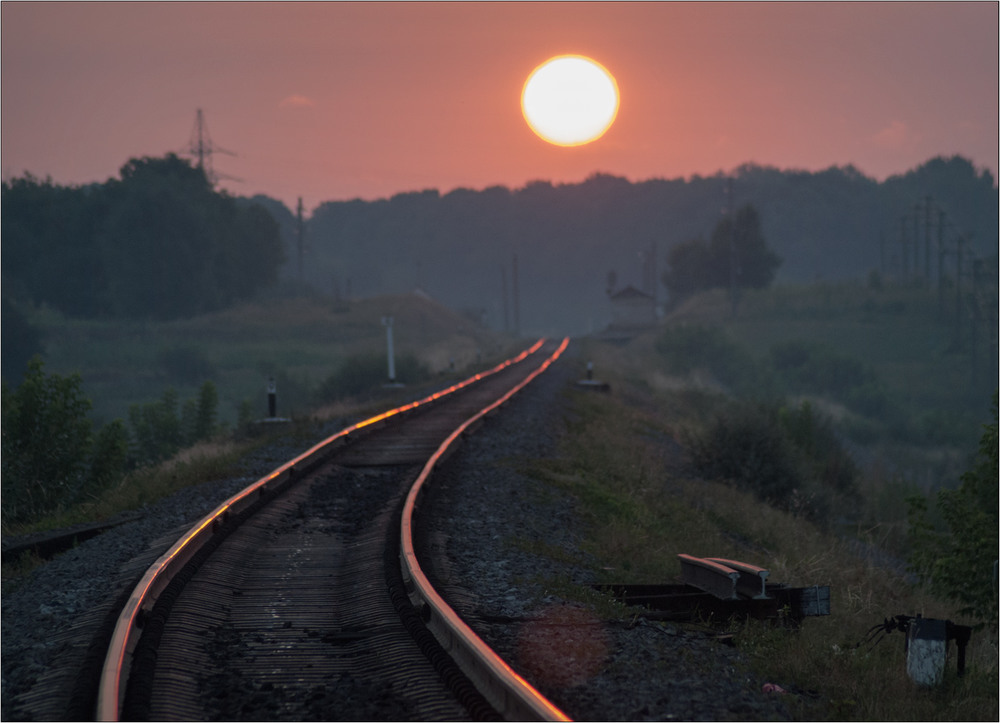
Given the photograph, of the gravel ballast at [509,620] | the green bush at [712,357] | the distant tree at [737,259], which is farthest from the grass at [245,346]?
the gravel ballast at [509,620]

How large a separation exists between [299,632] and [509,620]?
1.43 m

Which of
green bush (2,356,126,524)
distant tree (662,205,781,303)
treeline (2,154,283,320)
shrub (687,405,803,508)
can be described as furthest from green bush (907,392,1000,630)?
distant tree (662,205,781,303)

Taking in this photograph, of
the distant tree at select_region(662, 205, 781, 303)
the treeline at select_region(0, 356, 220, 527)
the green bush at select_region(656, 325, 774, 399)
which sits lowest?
the green bush at select_region(656, 325, 774, 399)

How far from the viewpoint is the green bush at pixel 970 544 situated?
439 inches

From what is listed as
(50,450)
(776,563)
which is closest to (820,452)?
(776,563)

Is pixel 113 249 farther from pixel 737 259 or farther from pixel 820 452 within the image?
pixel 820 452

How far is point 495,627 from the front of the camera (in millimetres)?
6426

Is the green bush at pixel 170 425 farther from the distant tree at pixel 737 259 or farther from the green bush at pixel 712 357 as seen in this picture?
the distant tree at pixel 737 259

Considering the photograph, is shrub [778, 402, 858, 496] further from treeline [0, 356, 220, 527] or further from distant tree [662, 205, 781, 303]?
distant tree [662, 205, 781, 303]

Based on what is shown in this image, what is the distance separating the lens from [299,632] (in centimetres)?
633

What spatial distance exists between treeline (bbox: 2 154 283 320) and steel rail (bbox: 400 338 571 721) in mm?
89406

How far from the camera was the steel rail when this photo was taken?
4.54 m

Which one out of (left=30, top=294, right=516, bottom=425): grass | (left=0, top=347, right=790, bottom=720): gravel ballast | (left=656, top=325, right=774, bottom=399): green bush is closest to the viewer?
(left=0, top=347, right=790, bottom=720): gravel ballast

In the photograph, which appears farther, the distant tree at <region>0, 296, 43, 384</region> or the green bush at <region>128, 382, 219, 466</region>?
the distant tree at <region>0, 296, 43, 384</region>
